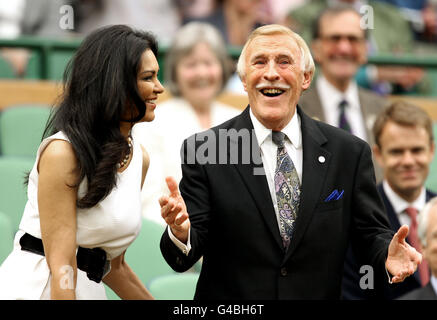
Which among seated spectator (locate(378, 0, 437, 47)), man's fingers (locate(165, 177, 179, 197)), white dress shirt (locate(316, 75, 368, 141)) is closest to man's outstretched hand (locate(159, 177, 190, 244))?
man's fingers (locate(165, 177, 179, 197))

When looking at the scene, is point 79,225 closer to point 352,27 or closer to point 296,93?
point 296,93

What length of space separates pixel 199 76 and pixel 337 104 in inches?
27.9

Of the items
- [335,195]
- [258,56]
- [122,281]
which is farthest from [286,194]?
[122,281]

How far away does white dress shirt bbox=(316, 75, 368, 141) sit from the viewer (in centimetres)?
473

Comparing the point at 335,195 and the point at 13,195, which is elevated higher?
the point at 13,195

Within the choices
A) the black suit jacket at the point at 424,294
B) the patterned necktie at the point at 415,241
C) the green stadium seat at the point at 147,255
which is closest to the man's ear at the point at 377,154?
the patterned necktie at the point at 415,241

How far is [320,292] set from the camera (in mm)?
2609

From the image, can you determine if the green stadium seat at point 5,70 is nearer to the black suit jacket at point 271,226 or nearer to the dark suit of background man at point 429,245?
the dark suit of background man at point 429,245

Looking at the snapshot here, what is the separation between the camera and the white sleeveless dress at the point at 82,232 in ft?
8.49

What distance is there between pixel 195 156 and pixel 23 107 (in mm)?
2479

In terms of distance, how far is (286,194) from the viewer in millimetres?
2609

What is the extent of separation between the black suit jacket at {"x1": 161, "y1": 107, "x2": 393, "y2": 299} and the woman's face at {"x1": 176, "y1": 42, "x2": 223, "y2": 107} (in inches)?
81.4

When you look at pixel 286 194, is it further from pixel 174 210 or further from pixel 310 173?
pixel 174 210
